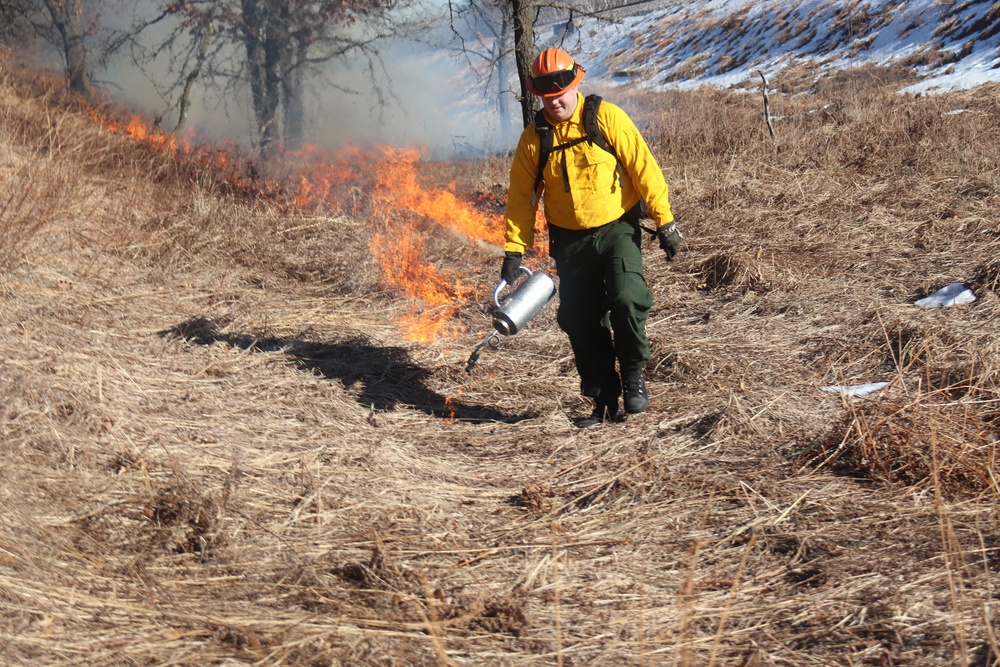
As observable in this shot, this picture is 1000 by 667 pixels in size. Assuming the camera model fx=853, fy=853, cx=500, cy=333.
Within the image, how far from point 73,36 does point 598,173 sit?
12.9 m

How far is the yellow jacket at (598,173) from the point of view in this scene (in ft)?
13.7

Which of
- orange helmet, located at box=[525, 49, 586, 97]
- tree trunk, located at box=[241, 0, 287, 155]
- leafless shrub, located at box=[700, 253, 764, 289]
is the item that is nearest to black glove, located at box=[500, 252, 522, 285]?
orange helmet, located at box=[525, 49, 586, 97]

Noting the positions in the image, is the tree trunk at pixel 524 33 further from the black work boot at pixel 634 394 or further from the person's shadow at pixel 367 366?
the black work boot at pixel 634 394

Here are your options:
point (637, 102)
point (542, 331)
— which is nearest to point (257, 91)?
point (637, 102)

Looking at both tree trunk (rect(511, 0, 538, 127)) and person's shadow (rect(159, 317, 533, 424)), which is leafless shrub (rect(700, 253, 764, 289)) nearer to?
tree trunk (rect(511, 0, 538, 127))

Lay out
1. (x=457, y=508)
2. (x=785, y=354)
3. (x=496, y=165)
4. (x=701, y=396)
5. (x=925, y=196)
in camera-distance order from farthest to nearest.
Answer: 1. (x=496, y=165)
2. (x=925, y=196)
3. (x=785, y=354)
4. (x=701, y=396)
5. (x=457, y=508)

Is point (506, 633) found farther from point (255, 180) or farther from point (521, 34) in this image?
point (255, 180)

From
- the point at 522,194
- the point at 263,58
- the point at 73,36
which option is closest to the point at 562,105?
the point at 522,194

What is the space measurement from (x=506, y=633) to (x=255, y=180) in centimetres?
774

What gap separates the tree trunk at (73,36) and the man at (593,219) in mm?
11591

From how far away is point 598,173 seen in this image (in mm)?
4188

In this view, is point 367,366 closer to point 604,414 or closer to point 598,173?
point 604,414

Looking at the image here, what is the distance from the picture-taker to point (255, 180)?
9.39m

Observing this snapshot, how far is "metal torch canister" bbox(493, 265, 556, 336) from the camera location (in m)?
4.39
